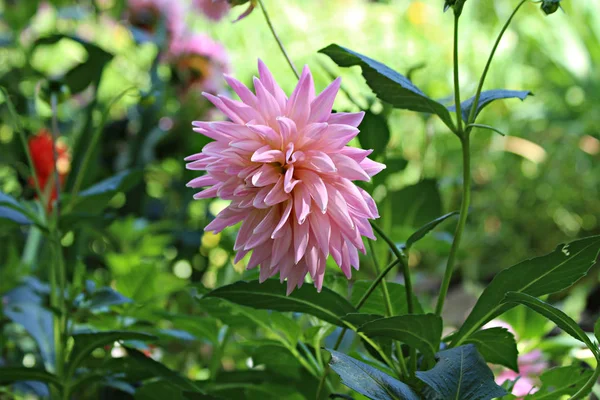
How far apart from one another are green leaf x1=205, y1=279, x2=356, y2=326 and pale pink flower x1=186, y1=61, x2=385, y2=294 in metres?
0.03

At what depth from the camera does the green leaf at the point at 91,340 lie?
0.51 m

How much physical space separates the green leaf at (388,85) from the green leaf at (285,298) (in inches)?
5.3

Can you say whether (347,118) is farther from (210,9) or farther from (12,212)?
(210,9)

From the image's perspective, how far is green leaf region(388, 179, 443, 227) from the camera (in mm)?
750

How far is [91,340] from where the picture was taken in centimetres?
54

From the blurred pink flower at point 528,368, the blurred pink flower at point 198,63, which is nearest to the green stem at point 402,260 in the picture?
the blurred pink flower at point 528,368

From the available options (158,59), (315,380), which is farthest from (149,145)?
(315,380)

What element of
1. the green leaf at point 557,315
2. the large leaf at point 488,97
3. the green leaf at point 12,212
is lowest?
the green leaf at point 12,212

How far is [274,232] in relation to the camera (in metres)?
0.36

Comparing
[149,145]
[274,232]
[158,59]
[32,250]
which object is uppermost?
[274,232]

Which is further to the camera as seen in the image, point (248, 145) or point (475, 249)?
point (475, 249)

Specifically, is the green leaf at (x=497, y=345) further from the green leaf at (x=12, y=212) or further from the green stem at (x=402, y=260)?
the green leaf at (x=12, y=212)

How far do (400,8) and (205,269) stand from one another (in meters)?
1.49

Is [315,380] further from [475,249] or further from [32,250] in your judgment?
[475,249]
